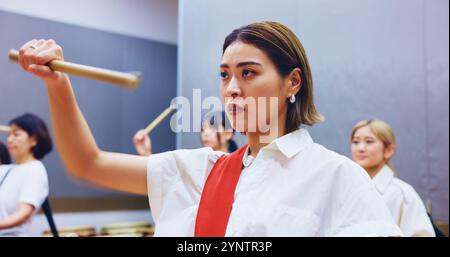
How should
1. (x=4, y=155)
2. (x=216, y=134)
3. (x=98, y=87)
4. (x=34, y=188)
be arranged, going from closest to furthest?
(x=216, y=134) → (x=4, y=155) → (x=34, y=188) → (x=98, y=87)

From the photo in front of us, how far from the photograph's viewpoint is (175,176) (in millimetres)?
810

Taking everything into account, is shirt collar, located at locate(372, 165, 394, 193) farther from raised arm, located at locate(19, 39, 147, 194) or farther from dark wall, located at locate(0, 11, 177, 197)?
raised arm, located at locate(19, 39, 147, 194)

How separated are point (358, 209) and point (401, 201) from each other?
81 centimetres

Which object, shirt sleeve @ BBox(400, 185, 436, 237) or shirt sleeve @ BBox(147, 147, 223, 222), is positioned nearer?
shirt sleeve @ BBox(147, 147, 223, 222)

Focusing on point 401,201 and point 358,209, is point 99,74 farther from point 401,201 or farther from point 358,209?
point 401,201

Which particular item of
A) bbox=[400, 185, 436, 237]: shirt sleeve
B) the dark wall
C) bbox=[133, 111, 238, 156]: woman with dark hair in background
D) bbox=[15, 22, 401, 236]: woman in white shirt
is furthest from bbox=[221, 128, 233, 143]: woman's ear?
bbox=[400, 185, 436, 237]: shirt sleeve

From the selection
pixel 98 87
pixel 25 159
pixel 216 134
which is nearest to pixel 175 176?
pixel 216 134

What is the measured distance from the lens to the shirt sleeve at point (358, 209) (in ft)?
2.35

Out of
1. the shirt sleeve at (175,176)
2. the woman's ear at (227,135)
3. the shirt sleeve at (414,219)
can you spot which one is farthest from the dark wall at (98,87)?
the shirt sleeve at (414,219)

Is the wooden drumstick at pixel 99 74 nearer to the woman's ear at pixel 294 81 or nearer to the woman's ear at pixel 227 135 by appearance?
the woman's ear at pixel 294 81

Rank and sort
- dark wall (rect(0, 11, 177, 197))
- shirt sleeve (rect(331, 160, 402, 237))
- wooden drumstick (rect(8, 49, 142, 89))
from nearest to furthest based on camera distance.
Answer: wooden drumstick (rect(8, 49, 142, 89)) → shirt sleeve (rect(331, 160, 402, 237)) → dark wall (rect(0, 11, 177, 197))

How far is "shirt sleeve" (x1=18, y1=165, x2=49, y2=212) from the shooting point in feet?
4.81

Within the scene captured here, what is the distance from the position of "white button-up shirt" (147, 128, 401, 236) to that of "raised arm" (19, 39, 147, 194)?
66 mm
